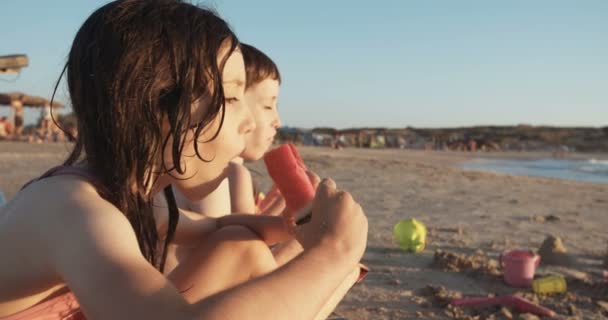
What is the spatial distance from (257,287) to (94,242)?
323 mm

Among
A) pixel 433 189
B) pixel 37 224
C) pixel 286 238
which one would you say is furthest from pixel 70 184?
pixel 433 189

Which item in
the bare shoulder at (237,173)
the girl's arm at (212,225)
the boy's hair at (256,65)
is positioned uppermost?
the boy's hair at (256,65)

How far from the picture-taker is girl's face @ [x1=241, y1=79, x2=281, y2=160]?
2840 millimetres

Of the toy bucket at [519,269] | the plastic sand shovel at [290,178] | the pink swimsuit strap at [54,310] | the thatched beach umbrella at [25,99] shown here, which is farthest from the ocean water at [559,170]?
the thatched beach umbrella at [25,99]

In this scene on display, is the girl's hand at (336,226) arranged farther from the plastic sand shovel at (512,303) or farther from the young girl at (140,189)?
the plastic sand shovel at (512,303)

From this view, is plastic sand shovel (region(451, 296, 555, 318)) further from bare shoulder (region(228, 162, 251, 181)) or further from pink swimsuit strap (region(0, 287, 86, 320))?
pink swimsuit strap (region(0, 287, 86, 320))

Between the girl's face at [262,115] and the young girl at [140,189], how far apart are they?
1325 mm

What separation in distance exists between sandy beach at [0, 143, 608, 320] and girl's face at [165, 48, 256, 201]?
1.52 m

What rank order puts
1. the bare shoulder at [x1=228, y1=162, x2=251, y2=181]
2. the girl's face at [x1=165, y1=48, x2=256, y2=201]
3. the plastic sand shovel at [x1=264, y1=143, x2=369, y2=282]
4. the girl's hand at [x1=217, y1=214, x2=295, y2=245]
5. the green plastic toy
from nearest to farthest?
the girl's face at [x1=165, y1=48, x2=256, y2=201] → the plastic sand shovel at [x1=264, y1=143, x2=369, y2=282] → the girl's hand at [x1=217, y1=214, x2=295, y2=245] → the bare shoulder at [x1=228, y1=162, x2=251, y2=181] → the green plastic toy

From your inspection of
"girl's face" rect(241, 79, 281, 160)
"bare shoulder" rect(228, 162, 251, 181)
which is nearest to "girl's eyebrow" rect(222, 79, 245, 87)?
"girl's face" rect(241, 79, 281, 160)

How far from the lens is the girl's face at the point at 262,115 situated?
284cm

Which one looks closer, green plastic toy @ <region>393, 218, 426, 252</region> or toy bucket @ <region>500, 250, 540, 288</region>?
toy bucket @ <region>500, 250, 540, 288</region>

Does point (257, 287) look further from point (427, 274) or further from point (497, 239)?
point (497, 239)

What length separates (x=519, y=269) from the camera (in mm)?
3107
